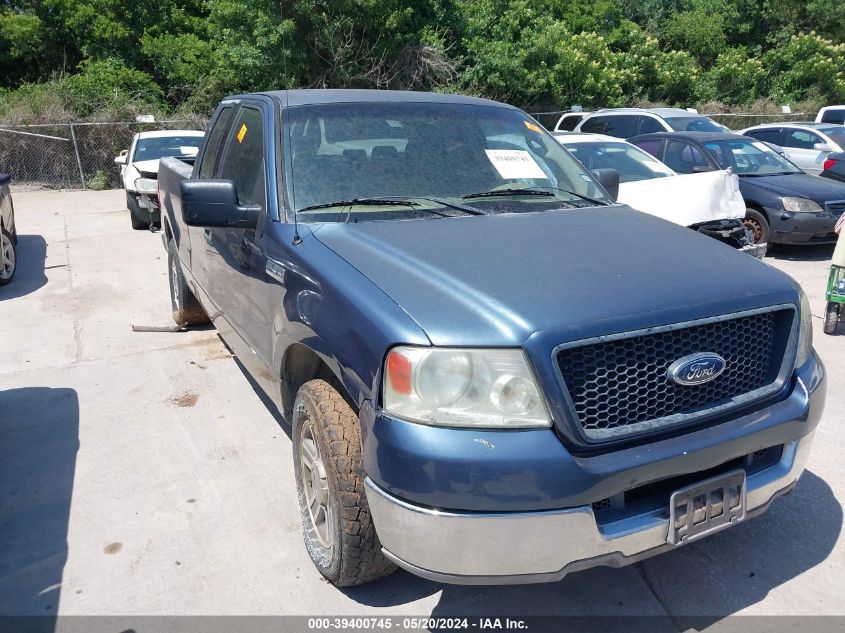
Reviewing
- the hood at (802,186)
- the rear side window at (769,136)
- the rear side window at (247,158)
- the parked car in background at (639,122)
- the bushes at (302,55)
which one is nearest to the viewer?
the rear side window at (247,158)

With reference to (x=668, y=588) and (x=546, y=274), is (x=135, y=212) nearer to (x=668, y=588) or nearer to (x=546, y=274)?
(x=546, y=274)

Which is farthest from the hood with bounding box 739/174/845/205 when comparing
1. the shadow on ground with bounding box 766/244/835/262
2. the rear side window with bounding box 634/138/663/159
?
the rear side window with bounding box 634/138/663/159

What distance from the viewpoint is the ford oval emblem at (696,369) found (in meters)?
2.48

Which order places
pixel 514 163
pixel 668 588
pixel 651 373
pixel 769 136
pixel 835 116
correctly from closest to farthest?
pixel 651 373, pixel 668 588, pixel 514 163, pixel 769 136, pixel 835 116

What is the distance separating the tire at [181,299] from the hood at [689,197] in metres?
4.42

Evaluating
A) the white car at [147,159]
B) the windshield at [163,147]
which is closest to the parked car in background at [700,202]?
the white car at [147,159]

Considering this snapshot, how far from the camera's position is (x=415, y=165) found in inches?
146

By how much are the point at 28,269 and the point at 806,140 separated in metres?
14.8

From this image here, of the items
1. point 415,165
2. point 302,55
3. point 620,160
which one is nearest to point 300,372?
point 415,165

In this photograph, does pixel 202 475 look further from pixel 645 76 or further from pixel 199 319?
pixel 645 76

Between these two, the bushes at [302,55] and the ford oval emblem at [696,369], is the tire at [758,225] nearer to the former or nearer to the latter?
the ford oval emblem at [696,369]

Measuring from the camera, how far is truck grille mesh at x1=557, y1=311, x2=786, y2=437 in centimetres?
238

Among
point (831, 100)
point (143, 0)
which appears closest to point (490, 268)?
point (143, 0)

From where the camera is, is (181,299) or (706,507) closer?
(706,507)
